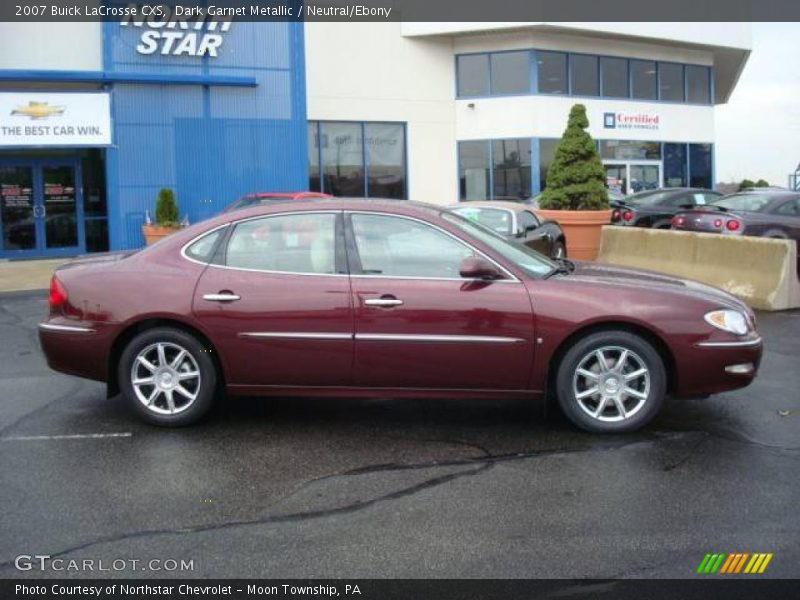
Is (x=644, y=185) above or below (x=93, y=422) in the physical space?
above

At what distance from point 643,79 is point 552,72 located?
4.01 m

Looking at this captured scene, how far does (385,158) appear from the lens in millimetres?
26359

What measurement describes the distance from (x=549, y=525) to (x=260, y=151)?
1758 cm

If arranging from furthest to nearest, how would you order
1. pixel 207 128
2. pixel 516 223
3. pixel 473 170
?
pixel 473 170, pixel 207 128, pixel 516 223

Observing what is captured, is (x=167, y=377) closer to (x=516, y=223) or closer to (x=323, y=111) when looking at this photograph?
(x=516, y=223)

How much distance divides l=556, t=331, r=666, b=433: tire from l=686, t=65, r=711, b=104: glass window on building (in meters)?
27.1

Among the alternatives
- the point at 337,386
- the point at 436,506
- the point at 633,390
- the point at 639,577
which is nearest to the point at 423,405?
the point at 337,386

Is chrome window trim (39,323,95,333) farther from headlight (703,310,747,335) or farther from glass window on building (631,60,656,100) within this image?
glass window on building (631,60,656,100)

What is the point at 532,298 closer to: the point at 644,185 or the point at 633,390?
the point at 633,390

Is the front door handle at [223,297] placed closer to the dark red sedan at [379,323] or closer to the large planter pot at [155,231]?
the dark red sedan at [379,323]

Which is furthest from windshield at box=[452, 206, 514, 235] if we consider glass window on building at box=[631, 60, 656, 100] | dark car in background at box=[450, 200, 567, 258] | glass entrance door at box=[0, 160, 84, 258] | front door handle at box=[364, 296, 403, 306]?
glass window on building at box=[631, 60, 656, 100]

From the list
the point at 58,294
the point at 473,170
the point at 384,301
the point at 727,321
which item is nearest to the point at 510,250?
the point at 384,301
